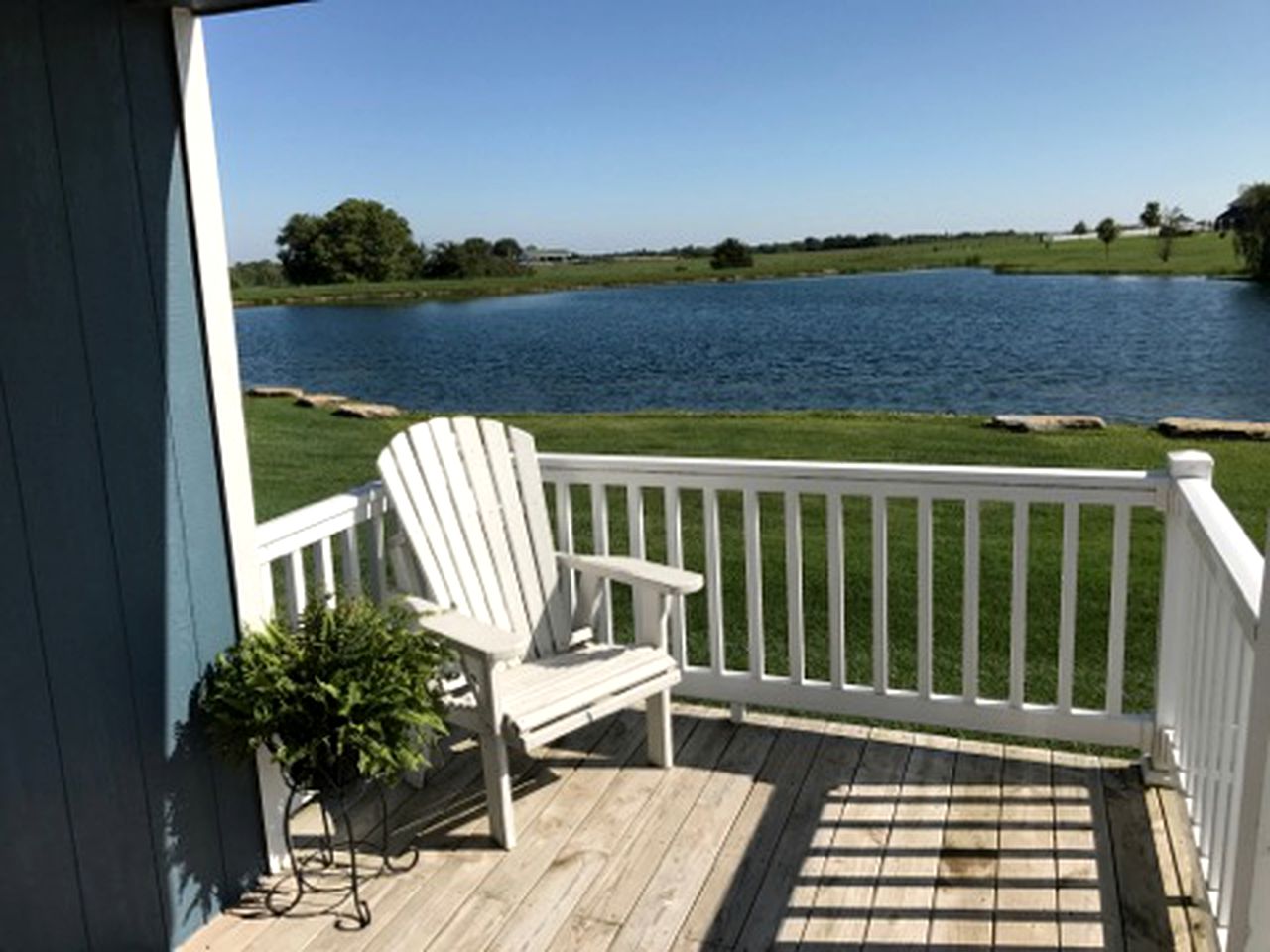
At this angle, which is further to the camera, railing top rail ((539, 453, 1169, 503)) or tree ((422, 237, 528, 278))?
tree ((422, 237, 528, 278))

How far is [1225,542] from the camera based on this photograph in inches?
85.4

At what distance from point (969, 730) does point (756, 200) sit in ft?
55.9

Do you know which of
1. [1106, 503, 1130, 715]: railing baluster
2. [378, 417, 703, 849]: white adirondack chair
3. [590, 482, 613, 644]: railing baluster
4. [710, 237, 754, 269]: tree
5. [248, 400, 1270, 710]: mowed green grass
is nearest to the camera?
[378, 417, 703, 849]: white adirondack chair

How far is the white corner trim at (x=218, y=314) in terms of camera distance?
226 cm

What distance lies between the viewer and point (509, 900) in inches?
98.0

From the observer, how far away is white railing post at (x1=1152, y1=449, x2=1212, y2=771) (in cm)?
273

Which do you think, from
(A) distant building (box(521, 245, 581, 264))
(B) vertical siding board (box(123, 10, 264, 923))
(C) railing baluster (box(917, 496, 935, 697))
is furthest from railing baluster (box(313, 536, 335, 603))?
(A) distant building (box(521, 245, 581, 264))

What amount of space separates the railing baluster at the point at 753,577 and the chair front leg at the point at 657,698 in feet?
1.14

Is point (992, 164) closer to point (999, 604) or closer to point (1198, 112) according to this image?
point (1198, 112)

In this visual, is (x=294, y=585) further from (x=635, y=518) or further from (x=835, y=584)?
(x=835, y=584)

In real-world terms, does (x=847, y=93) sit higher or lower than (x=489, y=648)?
higher

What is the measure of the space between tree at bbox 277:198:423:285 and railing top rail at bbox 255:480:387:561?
→ 1415cm

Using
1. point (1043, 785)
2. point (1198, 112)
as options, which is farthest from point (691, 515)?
point (1198, 112)

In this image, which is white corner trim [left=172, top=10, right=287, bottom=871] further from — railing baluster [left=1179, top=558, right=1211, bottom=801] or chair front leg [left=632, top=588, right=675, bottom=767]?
railing baluster [left=1179, top=558, right=1211, bottom=801]
